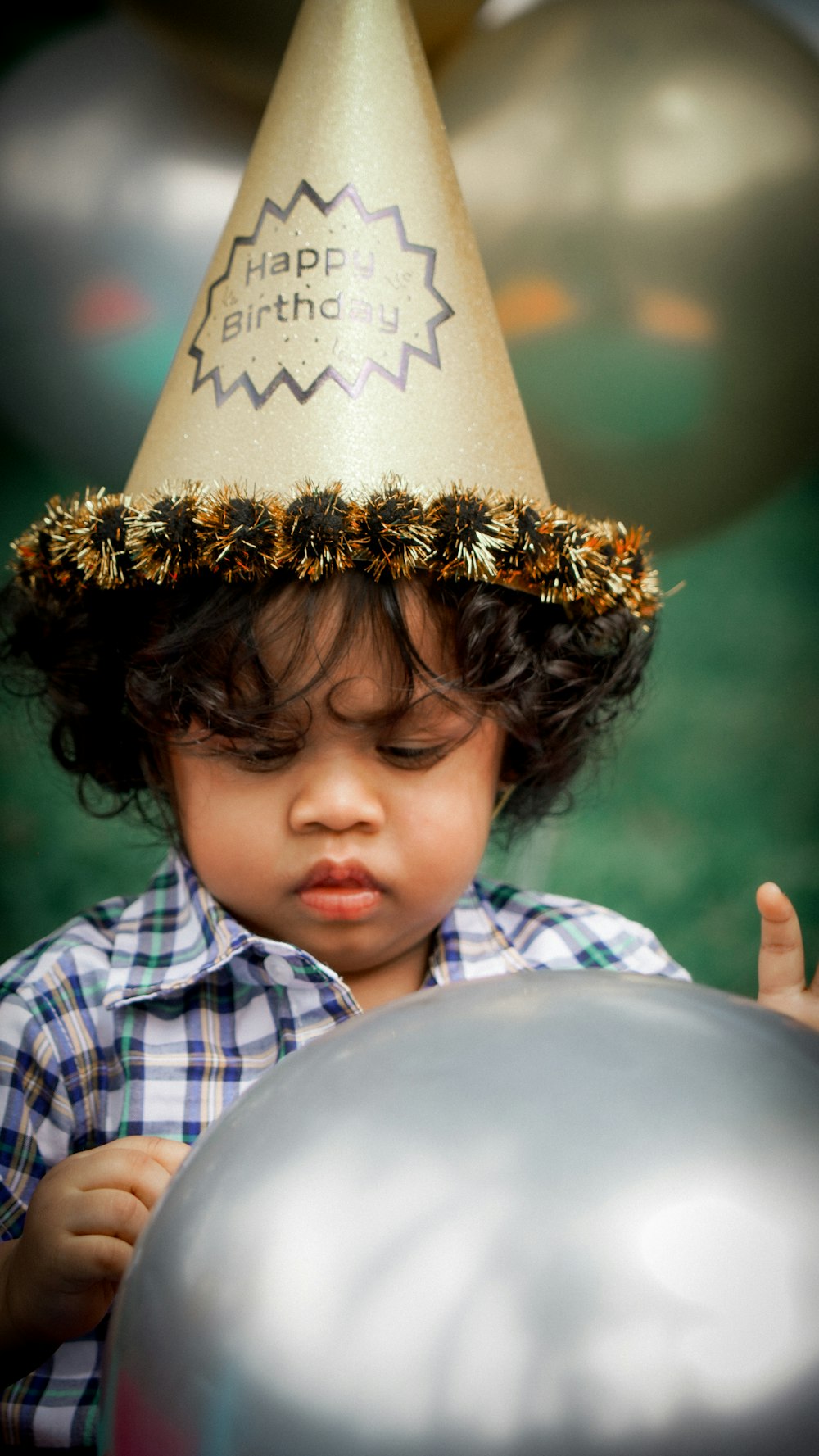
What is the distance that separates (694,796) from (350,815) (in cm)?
46

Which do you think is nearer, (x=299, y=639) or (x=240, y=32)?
(x=299, y=639)

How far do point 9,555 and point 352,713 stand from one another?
432 millimetres

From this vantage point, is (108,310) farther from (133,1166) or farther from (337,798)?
(133,1166)

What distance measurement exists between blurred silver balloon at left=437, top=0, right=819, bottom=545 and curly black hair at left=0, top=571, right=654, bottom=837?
0.15 m

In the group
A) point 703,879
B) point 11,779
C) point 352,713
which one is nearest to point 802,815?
point 703,879

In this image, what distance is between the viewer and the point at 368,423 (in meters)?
0.65

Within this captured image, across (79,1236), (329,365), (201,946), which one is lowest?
(79,1236)

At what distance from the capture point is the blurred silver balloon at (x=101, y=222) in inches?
31.7

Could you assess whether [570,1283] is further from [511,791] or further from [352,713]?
[511,791]

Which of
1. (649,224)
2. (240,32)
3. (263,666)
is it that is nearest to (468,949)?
(263,666)

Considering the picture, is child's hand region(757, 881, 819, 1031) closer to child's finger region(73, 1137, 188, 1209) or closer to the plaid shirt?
the plaid shirt

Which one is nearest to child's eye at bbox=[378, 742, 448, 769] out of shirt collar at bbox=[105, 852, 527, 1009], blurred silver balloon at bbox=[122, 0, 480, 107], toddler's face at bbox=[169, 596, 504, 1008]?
toddler's face at bbox=[169, 596, 504, 1008]

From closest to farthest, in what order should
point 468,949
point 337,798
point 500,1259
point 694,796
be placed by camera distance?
point 500,1259, point 337,798, point 468,949, point 694,796

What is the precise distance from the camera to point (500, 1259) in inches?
11.7
